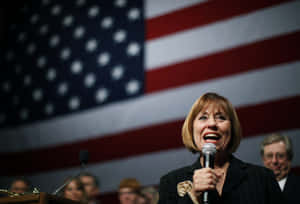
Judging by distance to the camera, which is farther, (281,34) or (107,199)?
(107,199)

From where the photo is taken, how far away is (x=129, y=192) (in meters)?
3.78

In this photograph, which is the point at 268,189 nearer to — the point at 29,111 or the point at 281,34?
the point at 281,34

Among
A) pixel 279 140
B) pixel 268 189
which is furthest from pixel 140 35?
pixel 268 189

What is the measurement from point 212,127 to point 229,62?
2.73m

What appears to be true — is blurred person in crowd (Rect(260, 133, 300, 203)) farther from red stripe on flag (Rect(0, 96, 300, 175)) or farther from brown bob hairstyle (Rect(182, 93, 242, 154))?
brown bob hairstyle (Rect(182, 93, 242, 154))

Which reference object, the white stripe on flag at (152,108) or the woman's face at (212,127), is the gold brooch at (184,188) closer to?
the woman's face at (212,127)

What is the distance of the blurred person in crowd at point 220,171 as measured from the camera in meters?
1.54

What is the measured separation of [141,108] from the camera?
15.6 ft

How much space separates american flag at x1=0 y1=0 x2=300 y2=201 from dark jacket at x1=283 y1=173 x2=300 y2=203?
0.73 meters

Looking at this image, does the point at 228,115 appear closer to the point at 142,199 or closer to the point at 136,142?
the point at 142,199

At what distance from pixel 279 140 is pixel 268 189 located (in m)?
1.49

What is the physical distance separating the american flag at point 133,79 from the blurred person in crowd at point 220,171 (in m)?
2.07

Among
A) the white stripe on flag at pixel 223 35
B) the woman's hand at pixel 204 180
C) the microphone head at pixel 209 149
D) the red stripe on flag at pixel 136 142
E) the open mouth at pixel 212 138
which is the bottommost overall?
the woman's hand at pixel 204 180

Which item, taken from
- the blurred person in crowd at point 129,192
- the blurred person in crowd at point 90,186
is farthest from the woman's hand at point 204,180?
the blurred person in crowd at point 90,186
